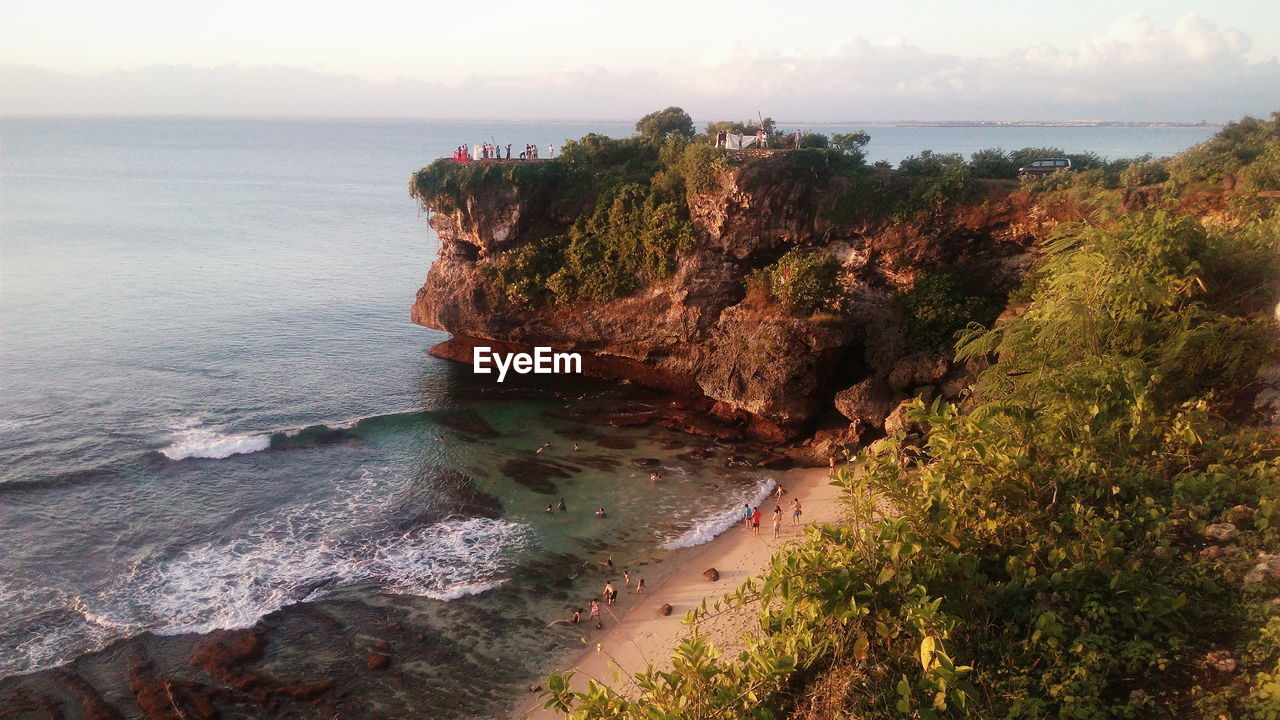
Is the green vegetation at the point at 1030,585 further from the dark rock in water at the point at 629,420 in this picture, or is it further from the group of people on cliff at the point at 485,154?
the group of people on cliff at the point at 485,154

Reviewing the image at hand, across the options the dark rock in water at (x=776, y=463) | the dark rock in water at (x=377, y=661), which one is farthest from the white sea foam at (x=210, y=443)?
the dark rock in water at (x=776, y=463)

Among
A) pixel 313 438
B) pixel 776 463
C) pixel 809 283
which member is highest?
pixel 809 283

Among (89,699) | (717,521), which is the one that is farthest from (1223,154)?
(89,699)

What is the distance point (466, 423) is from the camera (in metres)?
33.4

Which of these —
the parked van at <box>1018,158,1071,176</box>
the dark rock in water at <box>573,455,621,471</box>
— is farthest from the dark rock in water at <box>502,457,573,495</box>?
the parked van at <box>1018,158,1071,176</box>

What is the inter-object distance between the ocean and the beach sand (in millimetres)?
856

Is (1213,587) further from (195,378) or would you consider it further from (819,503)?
(195,378)

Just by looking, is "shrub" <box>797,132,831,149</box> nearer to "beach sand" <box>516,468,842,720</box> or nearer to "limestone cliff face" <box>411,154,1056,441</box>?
"limestone cliff face" <box>411,154,1056,441</box>

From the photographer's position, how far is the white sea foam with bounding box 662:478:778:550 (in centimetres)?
2447

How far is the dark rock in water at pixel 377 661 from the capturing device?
18.9 meters

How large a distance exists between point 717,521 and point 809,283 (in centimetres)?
1125

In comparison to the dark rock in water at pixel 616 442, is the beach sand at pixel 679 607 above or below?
below

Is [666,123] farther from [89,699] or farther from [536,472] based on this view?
[89,699]

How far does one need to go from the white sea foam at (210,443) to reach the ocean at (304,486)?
4.7 inches
